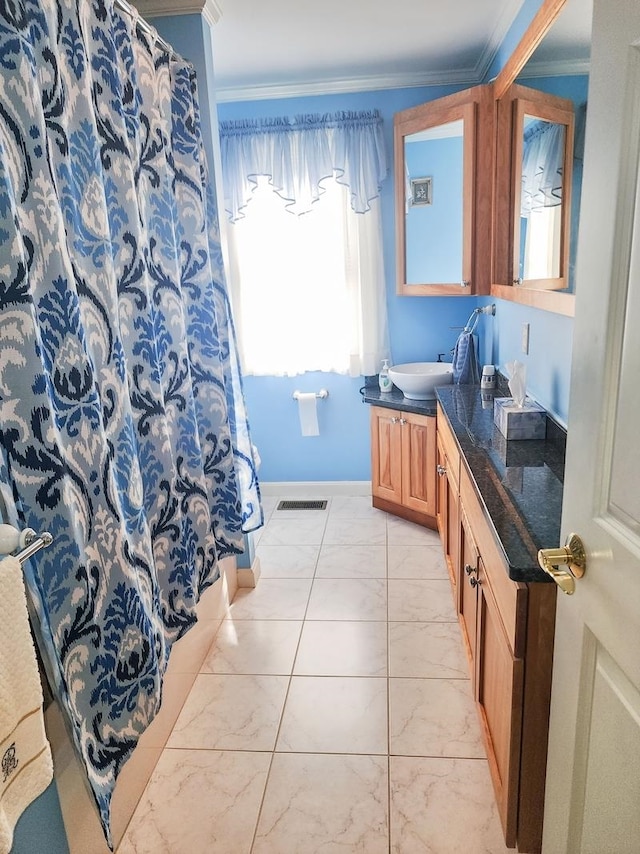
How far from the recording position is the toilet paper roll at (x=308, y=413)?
12.5 feet

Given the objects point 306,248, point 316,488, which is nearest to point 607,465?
point 306,248

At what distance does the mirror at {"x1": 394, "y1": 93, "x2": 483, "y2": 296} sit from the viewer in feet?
9.34

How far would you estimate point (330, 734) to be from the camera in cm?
192

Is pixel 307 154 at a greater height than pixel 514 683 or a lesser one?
greater

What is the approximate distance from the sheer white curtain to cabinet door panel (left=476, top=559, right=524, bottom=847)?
7.24 ft

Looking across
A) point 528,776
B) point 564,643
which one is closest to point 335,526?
point 528,776

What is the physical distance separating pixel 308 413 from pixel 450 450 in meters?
1.49

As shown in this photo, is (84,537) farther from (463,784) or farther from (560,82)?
(560,82)

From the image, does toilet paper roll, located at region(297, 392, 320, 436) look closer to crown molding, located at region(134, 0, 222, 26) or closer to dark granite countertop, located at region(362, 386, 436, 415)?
dark granite countertop, located at region(362, 386, 436, 415)

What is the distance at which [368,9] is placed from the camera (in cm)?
248

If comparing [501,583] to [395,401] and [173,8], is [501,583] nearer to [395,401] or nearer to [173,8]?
[395,401]

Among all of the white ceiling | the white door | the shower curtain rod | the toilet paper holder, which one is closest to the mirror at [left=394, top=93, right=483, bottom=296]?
the white ceiling

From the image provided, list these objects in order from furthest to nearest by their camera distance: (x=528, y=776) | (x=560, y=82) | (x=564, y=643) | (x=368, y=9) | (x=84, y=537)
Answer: (x=368, y=9), (x=560, y=82), (x=528, y=776), (x=84, y=537), (x=564, y=643)

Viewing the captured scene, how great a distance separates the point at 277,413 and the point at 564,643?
2980 mm
